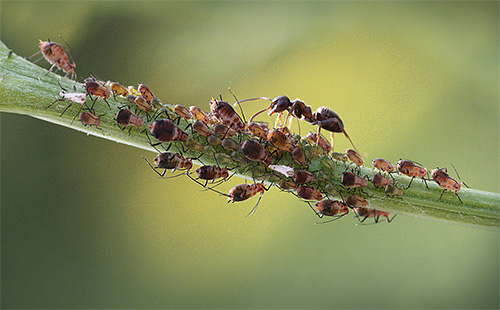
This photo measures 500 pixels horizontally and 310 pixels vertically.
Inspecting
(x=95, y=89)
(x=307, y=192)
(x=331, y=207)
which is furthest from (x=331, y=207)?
(x=95, y=89)

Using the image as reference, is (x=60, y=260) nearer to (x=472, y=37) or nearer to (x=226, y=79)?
(x=226, y=79)

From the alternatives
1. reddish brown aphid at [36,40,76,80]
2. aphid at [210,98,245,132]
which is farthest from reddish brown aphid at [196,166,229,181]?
reddish brown aphid at [36,40,76,80]

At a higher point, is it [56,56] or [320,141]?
[56,56]

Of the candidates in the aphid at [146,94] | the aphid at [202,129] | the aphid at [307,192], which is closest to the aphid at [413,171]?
the aphid at [307,192]

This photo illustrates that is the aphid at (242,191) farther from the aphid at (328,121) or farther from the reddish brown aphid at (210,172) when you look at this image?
the aphid at (328,121)

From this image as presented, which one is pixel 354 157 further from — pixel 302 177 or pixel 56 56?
pixel 56 56

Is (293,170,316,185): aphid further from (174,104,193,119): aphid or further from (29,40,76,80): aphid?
(29,40,76,80): aphid
